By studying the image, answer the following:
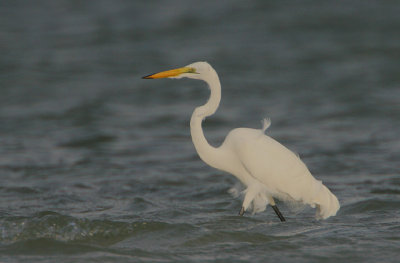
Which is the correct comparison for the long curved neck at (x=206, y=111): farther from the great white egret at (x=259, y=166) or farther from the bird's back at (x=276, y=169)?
the bird's back at (x=276, y=169)

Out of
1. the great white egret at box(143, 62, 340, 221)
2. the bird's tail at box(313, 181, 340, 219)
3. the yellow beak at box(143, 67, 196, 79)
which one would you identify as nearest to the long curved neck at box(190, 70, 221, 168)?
the great white egret at box(143, 62, 340, 221)

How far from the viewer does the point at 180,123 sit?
36.6ft

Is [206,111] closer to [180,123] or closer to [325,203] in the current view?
[325,203]

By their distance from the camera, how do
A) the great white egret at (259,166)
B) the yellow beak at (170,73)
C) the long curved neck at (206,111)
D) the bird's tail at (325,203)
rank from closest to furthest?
1. the yellow beak at (170,73)
2. the long curved neck at (206,111)
3. the great white egret at (259,166)
4. the bird's tail at (325,203)

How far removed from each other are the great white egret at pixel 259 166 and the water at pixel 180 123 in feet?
0.85

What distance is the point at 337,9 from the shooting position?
715 inches

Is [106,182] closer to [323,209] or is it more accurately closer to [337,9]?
[323,209]

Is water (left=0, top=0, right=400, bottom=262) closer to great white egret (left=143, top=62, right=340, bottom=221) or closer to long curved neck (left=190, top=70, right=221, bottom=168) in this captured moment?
great white egret (left=143, top=62, right=340, bottom=221)

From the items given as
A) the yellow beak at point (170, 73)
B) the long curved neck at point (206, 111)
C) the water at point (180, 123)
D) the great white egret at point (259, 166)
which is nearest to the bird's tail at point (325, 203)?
the great white egret at point (259, 166)

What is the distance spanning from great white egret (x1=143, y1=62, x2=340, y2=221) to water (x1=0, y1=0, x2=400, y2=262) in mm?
259

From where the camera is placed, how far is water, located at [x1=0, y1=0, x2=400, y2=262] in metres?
5.69

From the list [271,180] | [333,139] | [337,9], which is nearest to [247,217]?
[271,180]

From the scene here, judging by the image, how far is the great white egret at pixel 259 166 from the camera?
19.0 ft

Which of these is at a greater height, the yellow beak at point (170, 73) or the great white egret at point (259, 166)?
the yellow beak at point (170, 73)
